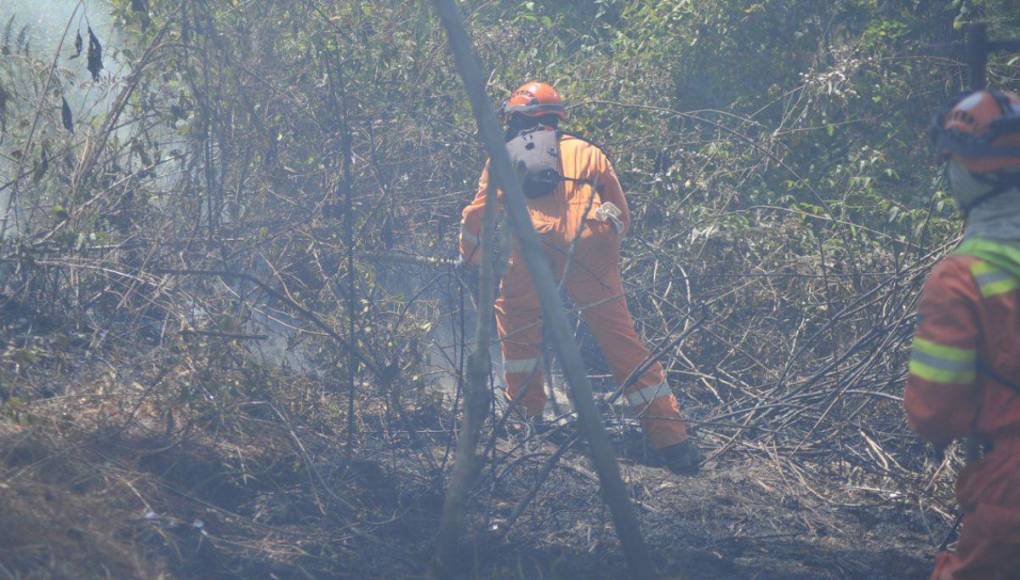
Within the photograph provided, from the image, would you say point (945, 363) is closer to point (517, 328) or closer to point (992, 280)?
point (992, 280)

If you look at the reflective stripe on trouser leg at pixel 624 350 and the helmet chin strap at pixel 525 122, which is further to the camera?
the helmet chin strap at pixel 525 122

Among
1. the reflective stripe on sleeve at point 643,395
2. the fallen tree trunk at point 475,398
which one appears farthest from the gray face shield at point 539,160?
the fallen tree trunk at point 475,398

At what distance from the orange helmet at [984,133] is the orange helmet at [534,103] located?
2647mm

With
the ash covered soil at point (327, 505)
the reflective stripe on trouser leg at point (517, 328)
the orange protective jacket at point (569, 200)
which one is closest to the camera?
the ash covered soil at point (327, 505)

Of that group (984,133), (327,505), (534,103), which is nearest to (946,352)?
(984,133)

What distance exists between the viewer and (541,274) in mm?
2781

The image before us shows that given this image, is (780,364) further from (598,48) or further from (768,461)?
(598,48)

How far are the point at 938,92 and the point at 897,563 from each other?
410 centimetres

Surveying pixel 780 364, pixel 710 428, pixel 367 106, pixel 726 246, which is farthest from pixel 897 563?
pixel 367 106

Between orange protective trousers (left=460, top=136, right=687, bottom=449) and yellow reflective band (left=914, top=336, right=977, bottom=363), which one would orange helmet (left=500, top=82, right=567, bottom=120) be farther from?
yellow reflective band (left=914, top=336, right=977, bottom=363)

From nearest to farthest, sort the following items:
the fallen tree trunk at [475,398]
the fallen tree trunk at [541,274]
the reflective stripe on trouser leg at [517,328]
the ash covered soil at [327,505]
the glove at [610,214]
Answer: the fallen tree trunk at [541,274], the fallen tree trunk at [475,398], the ash covered soil at [327,505], the glove at [610,214], the reflective stripe on trouser leg at [517,328]

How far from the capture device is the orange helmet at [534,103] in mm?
4766

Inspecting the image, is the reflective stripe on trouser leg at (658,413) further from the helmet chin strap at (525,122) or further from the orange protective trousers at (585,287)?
the helmet chin strap at (525,122)

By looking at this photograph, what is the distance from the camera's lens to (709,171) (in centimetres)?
638
